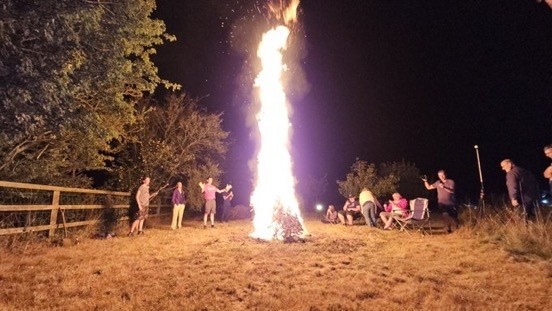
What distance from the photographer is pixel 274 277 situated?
599 cm

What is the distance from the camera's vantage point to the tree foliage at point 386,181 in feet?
75.5

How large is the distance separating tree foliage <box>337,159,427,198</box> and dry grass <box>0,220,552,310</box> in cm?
1410

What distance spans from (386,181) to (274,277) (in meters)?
18.1

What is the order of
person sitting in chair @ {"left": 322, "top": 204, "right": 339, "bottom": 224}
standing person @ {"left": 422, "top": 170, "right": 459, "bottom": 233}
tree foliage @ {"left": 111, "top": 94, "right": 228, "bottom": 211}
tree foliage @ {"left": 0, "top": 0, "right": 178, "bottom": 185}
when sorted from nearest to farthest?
1. tree foliage @ {"left": 0, "top": 0, "right": 178, "bottom": 185}
2. standing person @ {"left": 422, "top": 170, "right": 459, "bottom": 233}
3. person sitting in chair @ {"left": 322, "top": 204, "right": 339, "bottom": 224}
4. tree foliage @ {"left": 111, "top": 94, "right": 228, "bottom": 211}

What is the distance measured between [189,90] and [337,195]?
624 inches

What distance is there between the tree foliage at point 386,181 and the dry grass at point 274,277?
14096 mm

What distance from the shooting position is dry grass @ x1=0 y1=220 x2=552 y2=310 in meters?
4.75

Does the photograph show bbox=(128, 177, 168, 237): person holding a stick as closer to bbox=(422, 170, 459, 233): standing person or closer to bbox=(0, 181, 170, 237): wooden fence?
bbox=(0, 181, 170, 237): wooden fence

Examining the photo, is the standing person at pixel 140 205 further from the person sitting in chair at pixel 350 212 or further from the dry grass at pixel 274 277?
the person sitting in chair at pixel 350 212

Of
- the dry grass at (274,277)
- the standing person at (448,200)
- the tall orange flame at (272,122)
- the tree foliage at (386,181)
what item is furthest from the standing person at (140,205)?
the tree foliage at (386,181)

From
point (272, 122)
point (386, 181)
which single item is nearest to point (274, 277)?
point (272, 122)

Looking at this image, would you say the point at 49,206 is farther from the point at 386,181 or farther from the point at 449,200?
the point at 386,181

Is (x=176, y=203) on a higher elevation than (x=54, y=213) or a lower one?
higher

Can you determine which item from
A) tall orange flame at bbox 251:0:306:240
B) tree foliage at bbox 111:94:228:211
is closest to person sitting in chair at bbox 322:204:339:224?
tall orange flame at bbox 251:0:306:240
